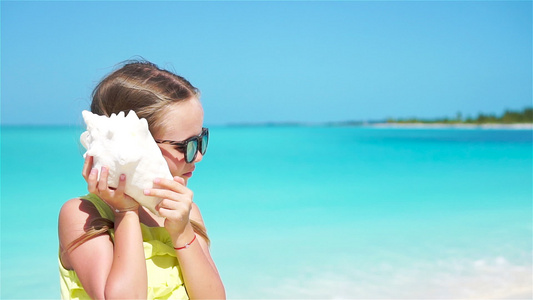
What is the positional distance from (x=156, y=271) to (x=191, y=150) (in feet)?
1.50

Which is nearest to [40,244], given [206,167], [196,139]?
[196,139]

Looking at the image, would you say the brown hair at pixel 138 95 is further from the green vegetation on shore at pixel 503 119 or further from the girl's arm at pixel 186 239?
the green vegetation on shore at pixel 503 119

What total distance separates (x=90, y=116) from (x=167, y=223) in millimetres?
433

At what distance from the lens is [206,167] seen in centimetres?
1642

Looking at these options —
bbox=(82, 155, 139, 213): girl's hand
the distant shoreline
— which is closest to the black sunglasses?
bbox=(82, 155, 139, 213): girl's hand

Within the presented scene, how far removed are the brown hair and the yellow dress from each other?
0.44ft

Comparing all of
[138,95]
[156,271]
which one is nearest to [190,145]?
[138,95]

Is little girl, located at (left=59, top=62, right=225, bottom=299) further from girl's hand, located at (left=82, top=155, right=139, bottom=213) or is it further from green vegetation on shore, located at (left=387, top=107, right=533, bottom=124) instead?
green vegetation on shore, located at (left=387, top=107, right=533, bottom=124)

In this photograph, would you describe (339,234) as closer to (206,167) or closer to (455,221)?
(455,221)

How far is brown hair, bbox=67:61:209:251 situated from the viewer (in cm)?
196

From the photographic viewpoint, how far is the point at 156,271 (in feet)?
6.34

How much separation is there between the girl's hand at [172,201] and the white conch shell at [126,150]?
0.03 m

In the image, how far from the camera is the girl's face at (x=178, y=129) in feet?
6.53

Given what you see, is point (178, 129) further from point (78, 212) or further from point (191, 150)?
point (78, 212)
